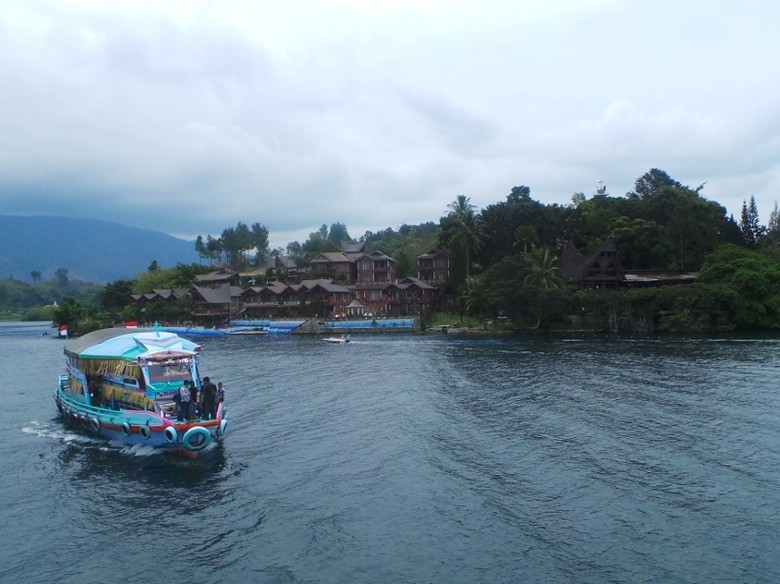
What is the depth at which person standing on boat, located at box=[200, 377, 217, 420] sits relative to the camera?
27.7 m

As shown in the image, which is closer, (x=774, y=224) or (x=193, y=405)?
(x=193, y=405)

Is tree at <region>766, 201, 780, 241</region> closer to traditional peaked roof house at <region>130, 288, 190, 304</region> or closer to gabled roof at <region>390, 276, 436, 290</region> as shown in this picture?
gabled roof at <region>390, 276, 436, 290</region>

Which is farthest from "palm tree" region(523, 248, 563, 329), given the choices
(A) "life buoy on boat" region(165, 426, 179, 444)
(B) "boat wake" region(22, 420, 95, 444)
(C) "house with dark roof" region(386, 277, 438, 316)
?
(A) "life buoy on boat" region(165, 426, 179, 444)

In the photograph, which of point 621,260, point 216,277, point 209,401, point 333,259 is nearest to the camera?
point 209,401

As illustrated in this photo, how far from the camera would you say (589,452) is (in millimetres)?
26141

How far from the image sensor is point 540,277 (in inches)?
3265

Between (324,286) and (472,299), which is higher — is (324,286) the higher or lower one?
the higher one

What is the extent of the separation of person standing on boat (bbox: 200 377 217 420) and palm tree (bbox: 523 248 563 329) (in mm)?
60177

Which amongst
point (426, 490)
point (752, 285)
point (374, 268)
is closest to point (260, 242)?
point (374, 268)

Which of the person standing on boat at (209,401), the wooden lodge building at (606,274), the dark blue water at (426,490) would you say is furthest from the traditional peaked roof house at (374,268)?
the person standing on boat at (209,401)

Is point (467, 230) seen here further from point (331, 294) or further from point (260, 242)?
point (260, 242)

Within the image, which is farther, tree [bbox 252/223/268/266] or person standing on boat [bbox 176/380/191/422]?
tree [bbox 252/223/268/266]

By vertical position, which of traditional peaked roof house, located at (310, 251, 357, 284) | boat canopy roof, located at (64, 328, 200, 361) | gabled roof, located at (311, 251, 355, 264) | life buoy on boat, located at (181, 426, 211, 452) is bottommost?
life buoy on boat, located at (181, 426, 211, 452)

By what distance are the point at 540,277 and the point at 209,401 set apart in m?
62.9
